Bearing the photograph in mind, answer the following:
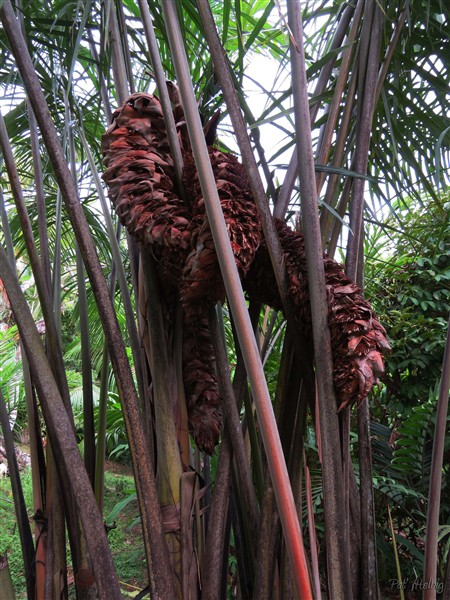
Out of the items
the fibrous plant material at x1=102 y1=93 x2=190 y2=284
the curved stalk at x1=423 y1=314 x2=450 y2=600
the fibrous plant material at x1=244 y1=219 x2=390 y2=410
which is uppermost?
the fibrous plant material at x1=102 y1=93 x2=190 y2=284

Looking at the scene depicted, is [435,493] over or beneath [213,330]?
beneath

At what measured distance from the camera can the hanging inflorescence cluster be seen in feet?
1.35

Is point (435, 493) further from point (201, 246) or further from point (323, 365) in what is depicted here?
point (201, 246)

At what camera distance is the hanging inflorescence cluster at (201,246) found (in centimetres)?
41

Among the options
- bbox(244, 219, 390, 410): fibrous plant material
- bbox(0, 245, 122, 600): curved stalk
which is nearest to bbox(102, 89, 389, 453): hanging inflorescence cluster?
bbox(244, 219, 390, 410): fibrous plant material

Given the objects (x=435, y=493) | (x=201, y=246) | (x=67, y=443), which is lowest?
(x=435, y=493)

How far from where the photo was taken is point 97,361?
2279 mm

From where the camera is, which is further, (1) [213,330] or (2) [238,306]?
(1) [213,330]

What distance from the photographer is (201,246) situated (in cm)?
41

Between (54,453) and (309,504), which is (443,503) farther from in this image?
(54,453)

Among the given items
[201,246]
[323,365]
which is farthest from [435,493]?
[201,246]

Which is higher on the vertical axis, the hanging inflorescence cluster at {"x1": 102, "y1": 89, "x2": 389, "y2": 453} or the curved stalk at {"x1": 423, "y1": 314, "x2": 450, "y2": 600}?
the hanging inflorescence cluster at {"x1": 102, "y1": 89, "x2": 389, "y2": 453}

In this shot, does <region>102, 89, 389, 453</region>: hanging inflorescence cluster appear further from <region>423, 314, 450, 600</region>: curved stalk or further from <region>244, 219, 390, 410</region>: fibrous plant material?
<region>423, 314, 450, 600</region>: curved stalk

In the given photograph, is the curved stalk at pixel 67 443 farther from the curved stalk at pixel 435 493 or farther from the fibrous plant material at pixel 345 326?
the curved stalk at pixel 435 493
